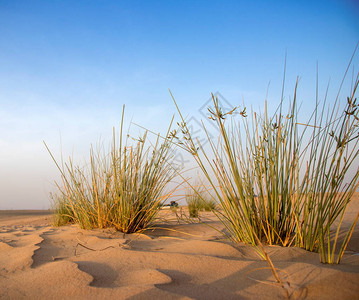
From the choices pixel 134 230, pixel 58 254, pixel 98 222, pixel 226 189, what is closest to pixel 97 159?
pixel 98 222

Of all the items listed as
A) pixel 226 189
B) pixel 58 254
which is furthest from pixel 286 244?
pixel 58 254

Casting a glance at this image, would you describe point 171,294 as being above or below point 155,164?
below

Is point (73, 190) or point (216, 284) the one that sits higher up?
point (73, 190)

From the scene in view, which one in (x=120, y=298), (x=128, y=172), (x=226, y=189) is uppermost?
(x=128, y=172)

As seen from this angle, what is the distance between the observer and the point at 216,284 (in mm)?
1125

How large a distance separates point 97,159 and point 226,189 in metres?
1.70

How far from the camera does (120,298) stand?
100 cm

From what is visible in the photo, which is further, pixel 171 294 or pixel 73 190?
pixel 73 190

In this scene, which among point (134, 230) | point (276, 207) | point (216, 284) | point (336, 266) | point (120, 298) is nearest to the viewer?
point (120, 298)

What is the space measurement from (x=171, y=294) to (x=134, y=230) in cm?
171

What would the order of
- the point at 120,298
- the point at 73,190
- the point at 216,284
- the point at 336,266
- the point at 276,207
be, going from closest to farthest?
the point at 120,298, the point at 216,284, the point at 336,266, the point at 276,207, the point at 73,190

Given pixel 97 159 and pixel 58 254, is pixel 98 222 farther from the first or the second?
pixel 58 254

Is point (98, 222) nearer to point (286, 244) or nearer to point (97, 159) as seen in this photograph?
point (97, 159)

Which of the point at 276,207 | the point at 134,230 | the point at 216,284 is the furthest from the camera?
the point at 134,230
